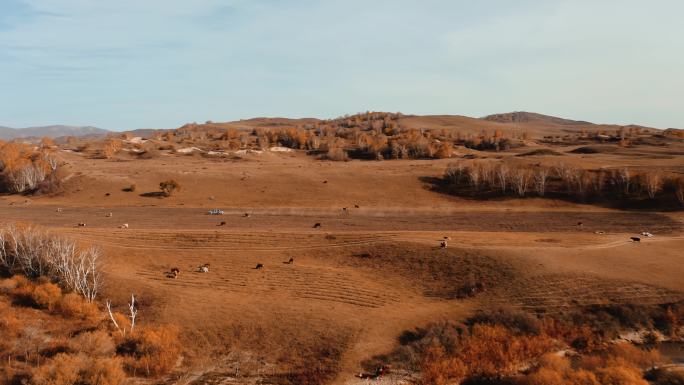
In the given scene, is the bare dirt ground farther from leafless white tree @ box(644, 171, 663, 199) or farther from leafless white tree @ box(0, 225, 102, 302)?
leafless white tree @ box(644, 171, 663, 199)

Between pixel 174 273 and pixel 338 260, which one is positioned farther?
pixel 338 260

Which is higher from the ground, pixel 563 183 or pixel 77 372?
pixel 563 183

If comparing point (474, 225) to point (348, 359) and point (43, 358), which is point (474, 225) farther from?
point (43, 358)

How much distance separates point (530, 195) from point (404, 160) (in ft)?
115

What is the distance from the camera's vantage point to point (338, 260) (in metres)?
36.1

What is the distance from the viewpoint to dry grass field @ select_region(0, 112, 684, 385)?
24.8 m

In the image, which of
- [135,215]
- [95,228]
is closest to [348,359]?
[95,228]

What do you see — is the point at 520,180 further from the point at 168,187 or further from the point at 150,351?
the point at 150,351

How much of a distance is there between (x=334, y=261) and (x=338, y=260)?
366mm

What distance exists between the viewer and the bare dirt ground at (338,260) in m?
25.8

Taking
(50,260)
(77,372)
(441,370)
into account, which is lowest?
(441,370)

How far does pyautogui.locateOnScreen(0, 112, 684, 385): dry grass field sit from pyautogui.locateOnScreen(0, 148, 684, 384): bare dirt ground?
0.14m

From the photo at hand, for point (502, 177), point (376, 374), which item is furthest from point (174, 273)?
point (502, 177)

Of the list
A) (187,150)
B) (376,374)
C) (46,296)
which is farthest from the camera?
(187,150)
